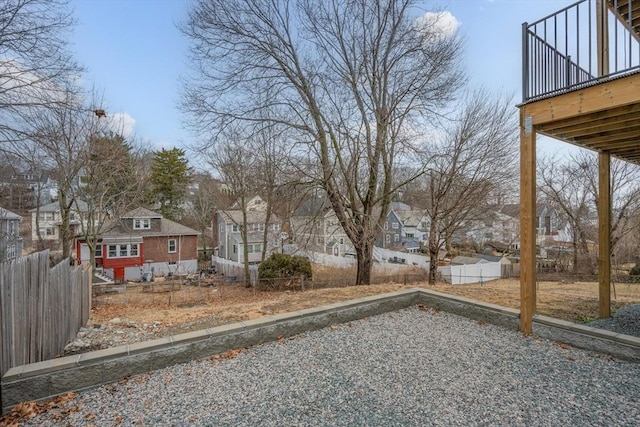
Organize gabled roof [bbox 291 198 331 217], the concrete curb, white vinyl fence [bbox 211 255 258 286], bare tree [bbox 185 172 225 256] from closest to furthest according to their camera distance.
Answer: the concrete curb
gabled roof [bbox 291 198 331 217]
white vinyl fence [bbox 211 255 258 286]
bare tree [bbox 185 172 225 256]

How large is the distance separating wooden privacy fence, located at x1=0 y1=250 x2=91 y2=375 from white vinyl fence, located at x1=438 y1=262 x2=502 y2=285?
613 inches

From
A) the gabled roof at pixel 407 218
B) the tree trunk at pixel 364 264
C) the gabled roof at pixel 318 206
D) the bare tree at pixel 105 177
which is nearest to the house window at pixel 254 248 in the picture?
the bare tree at pixel 105 177

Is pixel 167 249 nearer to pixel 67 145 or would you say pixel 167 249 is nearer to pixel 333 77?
pixel 67 145

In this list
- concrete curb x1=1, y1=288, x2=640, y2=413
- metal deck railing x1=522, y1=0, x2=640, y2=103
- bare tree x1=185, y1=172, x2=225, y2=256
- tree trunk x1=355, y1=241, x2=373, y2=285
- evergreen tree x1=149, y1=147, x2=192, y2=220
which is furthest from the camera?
evergreen tree x1=149, y1=147, x2=192, y2=220

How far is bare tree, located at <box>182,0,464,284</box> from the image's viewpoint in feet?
29.2

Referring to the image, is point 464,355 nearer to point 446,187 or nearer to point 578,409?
point 578,409

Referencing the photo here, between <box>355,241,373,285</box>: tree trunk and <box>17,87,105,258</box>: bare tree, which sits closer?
<box>17,87,105,258</box>: bare tree

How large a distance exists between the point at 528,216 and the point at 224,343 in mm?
4113

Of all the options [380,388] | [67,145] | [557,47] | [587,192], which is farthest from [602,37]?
[587,192]

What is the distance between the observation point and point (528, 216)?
4.16m

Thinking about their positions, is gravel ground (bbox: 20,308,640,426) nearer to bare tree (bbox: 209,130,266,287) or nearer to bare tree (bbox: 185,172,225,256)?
bare tree (bbox: 209,130,266,287)

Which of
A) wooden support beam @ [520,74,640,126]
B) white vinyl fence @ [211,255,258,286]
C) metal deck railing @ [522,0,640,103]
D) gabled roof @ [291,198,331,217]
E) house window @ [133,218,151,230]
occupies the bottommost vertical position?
white vinyl fence @ [211,255,258,286]

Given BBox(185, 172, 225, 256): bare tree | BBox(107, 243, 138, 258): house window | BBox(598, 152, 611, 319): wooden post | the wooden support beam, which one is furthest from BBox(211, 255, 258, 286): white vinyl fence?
the wooden support beam

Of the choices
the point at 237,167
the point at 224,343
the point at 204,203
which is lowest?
the point at 224,343
